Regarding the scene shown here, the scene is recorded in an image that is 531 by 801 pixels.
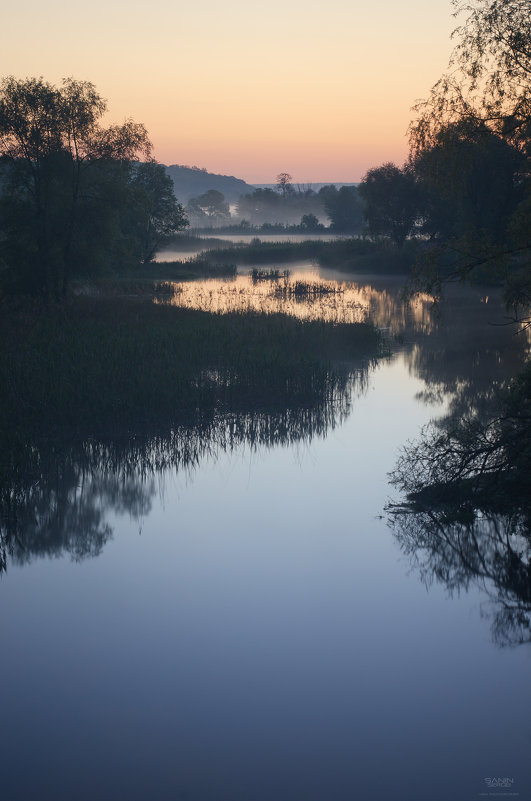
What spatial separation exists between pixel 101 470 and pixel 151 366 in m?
5.73

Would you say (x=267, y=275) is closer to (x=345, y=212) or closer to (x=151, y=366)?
(x=151, y=366)

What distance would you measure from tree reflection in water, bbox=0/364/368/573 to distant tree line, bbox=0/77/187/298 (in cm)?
1826

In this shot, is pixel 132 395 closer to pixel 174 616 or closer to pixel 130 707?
pixel 174 616

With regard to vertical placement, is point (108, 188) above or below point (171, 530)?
above

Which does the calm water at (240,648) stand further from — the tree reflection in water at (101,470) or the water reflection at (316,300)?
the water reflection at (316,300)

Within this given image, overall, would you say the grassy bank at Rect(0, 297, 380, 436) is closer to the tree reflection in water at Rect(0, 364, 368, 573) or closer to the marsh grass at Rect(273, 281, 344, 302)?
the tree reflection in water at Rect(0, 364, 368, 573)

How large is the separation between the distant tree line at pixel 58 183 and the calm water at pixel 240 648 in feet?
67.4

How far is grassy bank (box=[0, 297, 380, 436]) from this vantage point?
16.5 m

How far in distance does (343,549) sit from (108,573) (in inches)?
143

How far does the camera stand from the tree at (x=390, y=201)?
66.4 meters

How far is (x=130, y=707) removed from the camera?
285 inches

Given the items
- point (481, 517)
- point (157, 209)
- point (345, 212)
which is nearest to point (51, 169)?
point (481, 517)

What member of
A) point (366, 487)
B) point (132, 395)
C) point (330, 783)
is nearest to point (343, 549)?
point (366, 487)

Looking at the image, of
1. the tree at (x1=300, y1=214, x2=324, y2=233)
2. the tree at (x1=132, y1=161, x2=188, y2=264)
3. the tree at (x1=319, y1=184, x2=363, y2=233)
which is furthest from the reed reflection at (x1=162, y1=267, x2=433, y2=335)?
the tree at (x1=300, y1=214, x2=324, y2=233)
